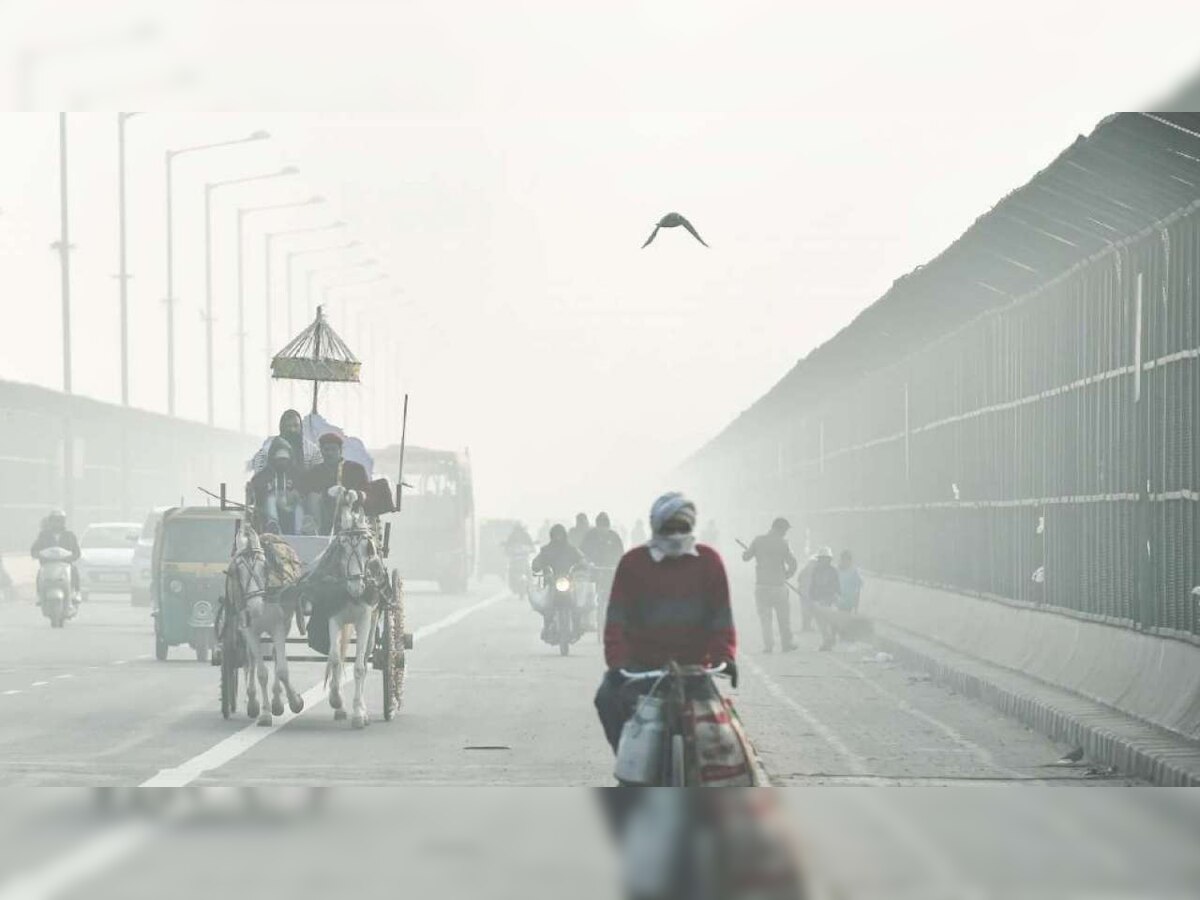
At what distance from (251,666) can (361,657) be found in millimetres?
1320

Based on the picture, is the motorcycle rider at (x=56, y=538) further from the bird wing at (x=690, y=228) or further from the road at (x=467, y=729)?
the bird wing at (x=690, y=228)

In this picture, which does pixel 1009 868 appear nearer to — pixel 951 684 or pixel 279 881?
pixel 279 881

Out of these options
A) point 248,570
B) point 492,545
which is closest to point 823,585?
point 248,570

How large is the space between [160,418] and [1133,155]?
169 feet

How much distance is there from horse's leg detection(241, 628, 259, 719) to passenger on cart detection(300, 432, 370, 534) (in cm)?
133

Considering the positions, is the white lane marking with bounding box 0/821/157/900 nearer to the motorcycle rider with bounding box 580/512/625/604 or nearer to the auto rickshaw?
the auto rickshaw

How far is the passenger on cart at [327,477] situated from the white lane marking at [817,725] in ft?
13.8

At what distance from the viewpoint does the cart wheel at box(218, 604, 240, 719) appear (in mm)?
23438

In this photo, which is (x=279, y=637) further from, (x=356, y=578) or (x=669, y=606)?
(x=669, y=606)

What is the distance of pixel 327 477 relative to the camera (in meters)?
24.4

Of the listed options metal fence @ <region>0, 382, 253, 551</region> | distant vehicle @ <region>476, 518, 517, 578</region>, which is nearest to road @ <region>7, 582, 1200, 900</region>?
metal fence @ <region>0, 382, 253, 551</region>

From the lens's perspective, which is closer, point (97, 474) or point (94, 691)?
point (94, 691)

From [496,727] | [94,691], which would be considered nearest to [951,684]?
[496,727]

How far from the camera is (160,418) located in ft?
225
